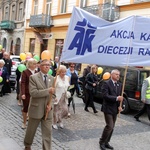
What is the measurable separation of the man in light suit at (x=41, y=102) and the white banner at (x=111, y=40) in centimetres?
71

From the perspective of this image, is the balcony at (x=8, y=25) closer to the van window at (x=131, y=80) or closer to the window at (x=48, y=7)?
the window at (x=48, y=7)

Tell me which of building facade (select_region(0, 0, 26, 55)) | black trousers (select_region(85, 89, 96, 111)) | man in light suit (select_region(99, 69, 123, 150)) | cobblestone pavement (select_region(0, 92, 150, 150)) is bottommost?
cobblestone pavement (select_region(0, 92, 150, 150))

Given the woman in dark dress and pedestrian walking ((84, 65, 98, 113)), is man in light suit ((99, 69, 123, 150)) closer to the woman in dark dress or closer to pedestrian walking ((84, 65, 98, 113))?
pedestrian walking ((84, 65, 98, 113))

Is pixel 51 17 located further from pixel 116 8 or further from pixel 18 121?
pixel 18 121

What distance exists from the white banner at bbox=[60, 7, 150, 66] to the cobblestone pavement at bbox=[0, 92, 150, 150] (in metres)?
1.85

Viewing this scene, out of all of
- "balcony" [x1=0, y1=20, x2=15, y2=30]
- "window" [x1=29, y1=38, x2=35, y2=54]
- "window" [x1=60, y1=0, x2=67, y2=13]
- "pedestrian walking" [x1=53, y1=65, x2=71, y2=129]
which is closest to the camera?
"pedestrian walking" [x1=53, y1=65, x2=71, y2=129]

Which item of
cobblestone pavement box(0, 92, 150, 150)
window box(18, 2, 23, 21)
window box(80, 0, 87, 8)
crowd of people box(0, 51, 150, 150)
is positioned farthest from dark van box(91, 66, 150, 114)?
window box(18, 2, 23, 21)

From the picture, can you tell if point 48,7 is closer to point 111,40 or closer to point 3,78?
point 3,78

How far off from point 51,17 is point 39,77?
772 inches

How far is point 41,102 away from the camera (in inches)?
183

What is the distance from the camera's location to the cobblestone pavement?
226 inches

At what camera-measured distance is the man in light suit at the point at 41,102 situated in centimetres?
457

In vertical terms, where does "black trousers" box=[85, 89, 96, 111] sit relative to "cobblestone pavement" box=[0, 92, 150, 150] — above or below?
above


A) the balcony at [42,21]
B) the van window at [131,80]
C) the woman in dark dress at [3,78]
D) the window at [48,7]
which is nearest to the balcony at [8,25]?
the balcony at [42,21]
